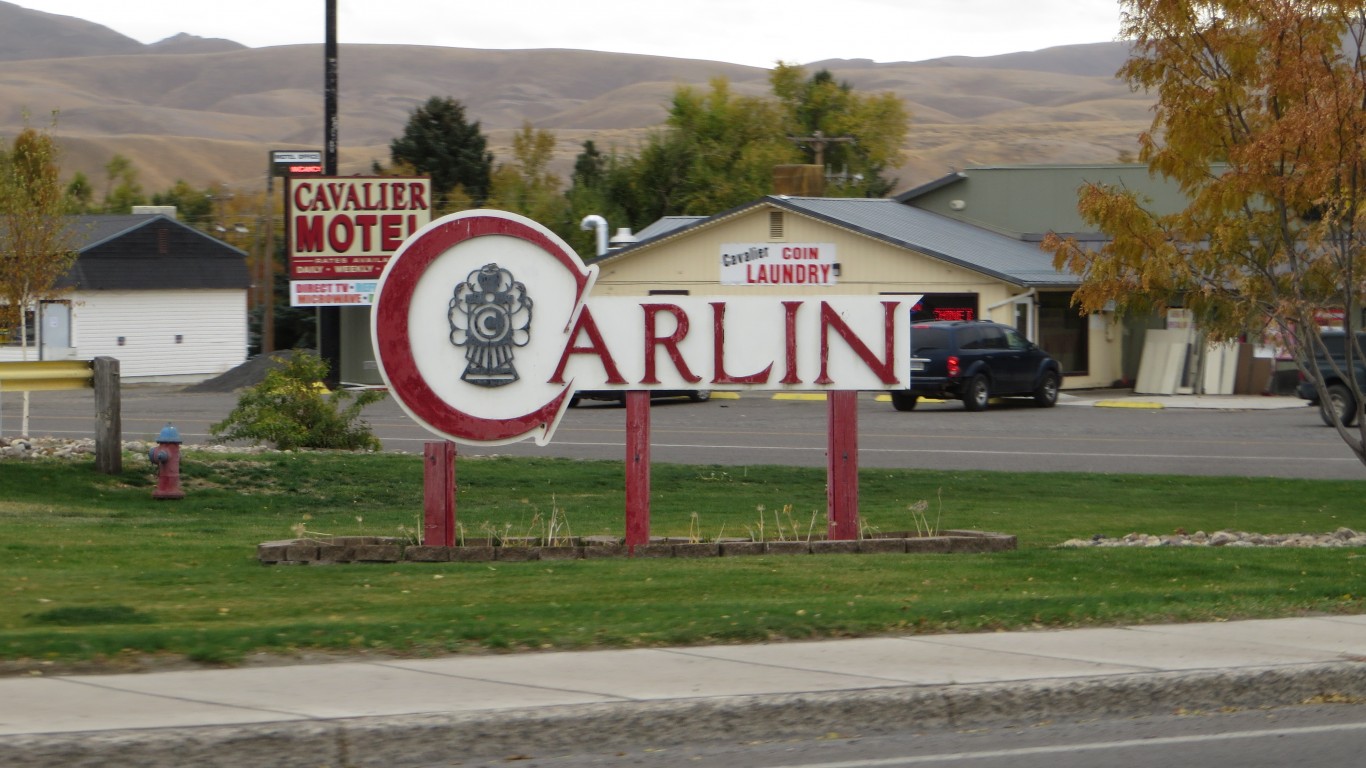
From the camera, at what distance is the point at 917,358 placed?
34.6 metres

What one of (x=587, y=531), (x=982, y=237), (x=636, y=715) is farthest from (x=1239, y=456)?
(x=982, y=237)

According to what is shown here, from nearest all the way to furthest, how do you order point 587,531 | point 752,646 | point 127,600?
point 752,646
point 127,600
point 587,531

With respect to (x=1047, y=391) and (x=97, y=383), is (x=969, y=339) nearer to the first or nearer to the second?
(x=1047, y=391)

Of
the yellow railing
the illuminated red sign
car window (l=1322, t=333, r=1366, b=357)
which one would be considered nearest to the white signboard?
the illuminated red sign

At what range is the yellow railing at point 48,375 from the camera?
18328mm

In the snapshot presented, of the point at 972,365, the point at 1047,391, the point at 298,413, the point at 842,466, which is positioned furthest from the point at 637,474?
the point at 1047,391

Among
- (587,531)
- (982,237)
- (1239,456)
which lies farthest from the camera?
(982,237)

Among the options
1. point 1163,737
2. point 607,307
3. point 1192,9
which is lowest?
point 1163,737

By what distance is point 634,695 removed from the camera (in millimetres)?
7902

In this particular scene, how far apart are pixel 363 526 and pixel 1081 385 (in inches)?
1177

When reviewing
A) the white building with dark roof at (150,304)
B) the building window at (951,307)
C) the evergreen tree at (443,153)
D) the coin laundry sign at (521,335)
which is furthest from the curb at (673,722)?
the evergreen tree at (443,153)

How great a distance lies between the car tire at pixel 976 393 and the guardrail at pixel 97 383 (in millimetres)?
19731

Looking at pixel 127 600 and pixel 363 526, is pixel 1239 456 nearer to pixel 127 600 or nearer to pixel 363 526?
pixel 363 526

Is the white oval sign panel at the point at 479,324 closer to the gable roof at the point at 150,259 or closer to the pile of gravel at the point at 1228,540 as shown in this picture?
the pile of gravel at the point at 1228,540
